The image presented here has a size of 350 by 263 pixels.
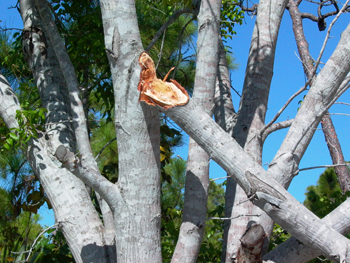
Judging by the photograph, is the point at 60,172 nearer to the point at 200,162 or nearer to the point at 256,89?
the point at 200,162

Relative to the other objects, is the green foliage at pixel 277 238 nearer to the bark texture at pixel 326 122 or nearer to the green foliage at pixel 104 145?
the bark texture at pixel 326 122

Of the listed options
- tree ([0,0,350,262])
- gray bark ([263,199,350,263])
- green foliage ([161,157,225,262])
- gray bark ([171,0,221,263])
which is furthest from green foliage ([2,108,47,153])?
gray bark ([263,199,350,263])

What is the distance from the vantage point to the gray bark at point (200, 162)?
2.26 meters

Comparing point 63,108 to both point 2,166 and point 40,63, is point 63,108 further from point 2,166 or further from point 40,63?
point 2,166

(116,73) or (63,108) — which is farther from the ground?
(63,108)

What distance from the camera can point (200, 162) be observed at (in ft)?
7.73

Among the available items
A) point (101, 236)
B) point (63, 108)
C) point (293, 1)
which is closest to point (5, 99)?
point (63, 108)

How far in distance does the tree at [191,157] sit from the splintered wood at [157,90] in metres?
0.01

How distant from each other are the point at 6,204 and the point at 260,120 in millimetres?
5444

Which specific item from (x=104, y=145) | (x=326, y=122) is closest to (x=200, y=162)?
(x=104, y=145)

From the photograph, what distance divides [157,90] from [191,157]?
0.63 m

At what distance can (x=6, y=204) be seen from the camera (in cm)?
659

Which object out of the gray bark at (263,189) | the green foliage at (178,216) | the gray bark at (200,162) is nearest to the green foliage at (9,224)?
the green foliage at (178,216)

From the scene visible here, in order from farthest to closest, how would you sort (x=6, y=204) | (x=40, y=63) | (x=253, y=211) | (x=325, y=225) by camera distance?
(x=6, y=204)
(x=40, y=63)
(x=253, y=211)
(x=325, y=225)
